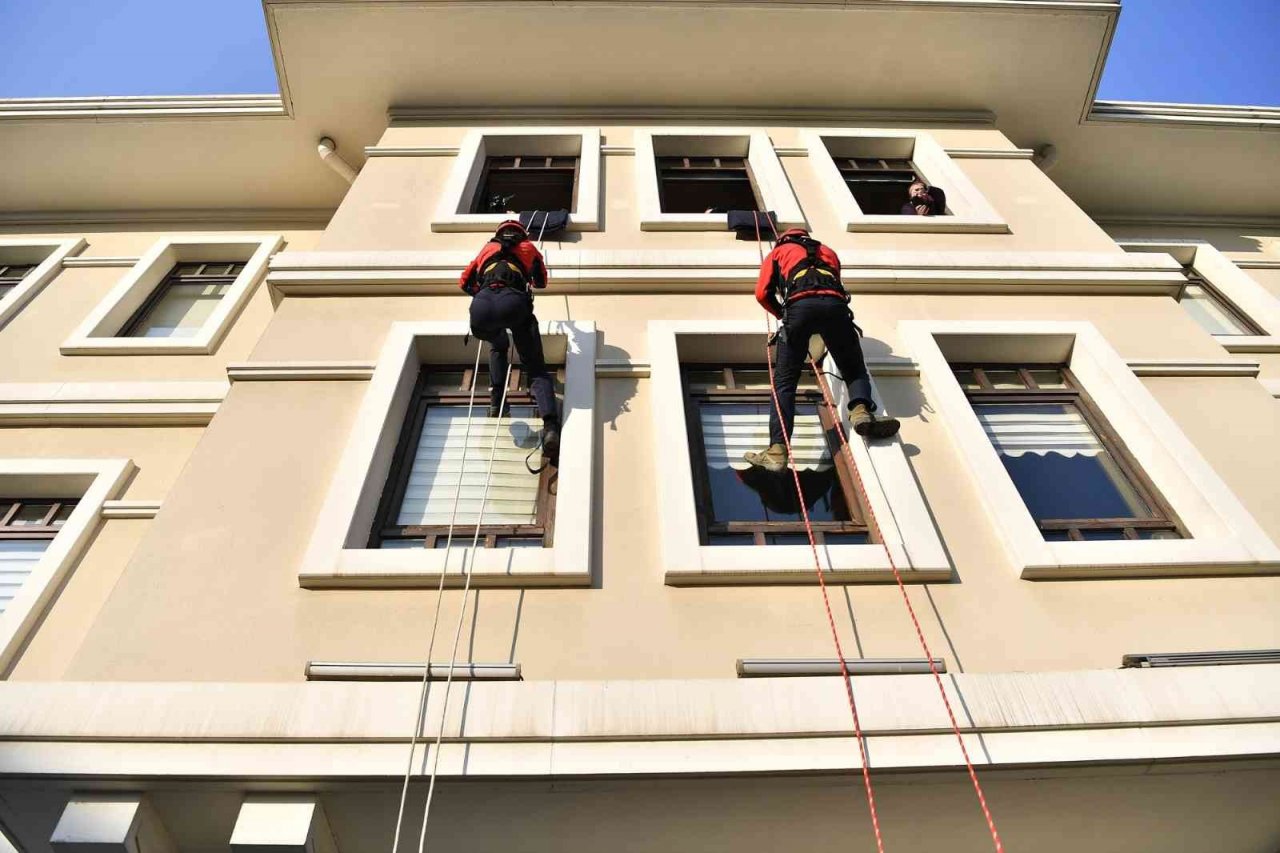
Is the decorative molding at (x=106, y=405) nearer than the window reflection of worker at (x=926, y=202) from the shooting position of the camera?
Yes

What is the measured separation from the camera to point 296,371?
5527 mm

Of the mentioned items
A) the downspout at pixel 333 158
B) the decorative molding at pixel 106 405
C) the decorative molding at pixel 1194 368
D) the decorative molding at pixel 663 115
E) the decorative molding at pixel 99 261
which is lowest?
the decorative molding at pixel 1194 368

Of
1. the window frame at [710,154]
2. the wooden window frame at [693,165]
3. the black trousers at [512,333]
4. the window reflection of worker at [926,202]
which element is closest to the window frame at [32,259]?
the black trousers at [512,333]

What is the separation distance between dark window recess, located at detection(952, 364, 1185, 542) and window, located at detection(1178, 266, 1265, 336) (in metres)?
3.71

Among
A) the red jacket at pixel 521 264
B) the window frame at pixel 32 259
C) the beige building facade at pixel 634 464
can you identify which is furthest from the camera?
the window frame at pixel 32 259

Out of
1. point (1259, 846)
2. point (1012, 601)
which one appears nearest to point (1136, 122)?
point (1012, 601)

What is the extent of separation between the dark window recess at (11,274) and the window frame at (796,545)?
791 centimetres

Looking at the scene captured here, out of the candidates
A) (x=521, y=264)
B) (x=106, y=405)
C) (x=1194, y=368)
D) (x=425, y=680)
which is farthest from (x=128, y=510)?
(x=1194, y=368)

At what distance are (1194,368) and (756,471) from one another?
3.27 metres

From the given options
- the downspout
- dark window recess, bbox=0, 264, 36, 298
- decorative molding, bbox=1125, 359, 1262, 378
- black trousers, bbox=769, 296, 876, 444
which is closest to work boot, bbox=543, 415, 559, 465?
black trousers, bbox=769, 296, 876, 444

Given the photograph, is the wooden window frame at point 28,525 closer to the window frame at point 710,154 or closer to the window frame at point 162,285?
the window frame at point 162,285

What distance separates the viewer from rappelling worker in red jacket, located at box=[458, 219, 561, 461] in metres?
5.01

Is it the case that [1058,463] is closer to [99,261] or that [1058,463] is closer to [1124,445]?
[1124,445]

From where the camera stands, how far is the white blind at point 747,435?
5301 mm
